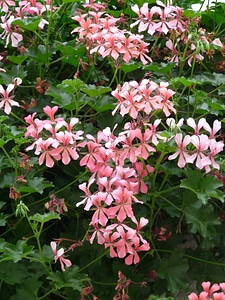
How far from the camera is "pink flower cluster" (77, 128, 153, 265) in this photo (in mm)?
1277

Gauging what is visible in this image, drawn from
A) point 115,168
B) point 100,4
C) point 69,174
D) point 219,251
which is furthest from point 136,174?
point 100,4

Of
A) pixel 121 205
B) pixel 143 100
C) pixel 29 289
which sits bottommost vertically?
pixel 29 289

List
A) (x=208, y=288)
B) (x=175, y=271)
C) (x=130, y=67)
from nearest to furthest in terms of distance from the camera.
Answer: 1. (x=208, y=288)
2. (x=175, y=271)
3. (x=130, y=67)

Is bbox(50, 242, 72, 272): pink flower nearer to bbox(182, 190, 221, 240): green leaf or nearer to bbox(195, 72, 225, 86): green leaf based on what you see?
bbox(182, 190, 221, 240): green leaf

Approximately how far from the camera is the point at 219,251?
5.20 feet

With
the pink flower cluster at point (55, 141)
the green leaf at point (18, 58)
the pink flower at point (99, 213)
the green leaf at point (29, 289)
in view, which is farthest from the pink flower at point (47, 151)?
the green leaf at point (18, 58)

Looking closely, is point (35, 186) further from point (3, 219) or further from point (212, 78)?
point (212, 78)

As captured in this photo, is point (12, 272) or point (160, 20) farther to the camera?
point (160, 20)

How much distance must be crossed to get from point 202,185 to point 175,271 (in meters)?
0.20

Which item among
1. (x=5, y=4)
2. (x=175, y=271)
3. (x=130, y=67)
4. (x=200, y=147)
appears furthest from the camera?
(x=5, y=4)

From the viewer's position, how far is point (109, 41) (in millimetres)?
1515

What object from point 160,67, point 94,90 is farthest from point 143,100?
point 160,67

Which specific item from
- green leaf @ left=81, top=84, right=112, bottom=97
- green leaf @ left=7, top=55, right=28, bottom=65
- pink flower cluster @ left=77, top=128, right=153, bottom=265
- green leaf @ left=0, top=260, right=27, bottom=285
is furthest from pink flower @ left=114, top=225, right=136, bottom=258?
green leaf @ left=7, top=55, right=28, bottom=65

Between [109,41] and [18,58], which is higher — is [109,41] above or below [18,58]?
above
